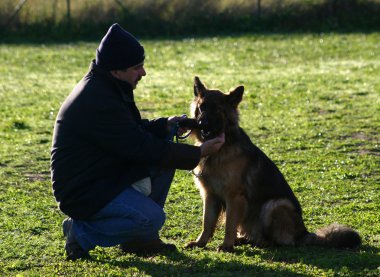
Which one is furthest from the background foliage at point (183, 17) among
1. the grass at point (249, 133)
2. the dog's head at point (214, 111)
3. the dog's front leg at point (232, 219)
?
the dog's front leg at point (232, 219)

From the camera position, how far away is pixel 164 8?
22938 mm

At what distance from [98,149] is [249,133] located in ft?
18.4

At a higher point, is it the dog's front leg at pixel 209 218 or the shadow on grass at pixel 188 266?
the dog's front leg at pixel 209 218

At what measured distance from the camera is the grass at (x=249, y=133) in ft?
21.5

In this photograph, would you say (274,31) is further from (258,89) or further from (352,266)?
(352,266)

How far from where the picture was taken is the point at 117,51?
256 inches

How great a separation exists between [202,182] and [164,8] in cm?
1632

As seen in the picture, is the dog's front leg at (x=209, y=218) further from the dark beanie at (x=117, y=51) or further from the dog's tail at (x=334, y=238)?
the dark beanie at (x=117, y=51)

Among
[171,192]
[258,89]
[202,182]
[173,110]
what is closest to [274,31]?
[258,89]

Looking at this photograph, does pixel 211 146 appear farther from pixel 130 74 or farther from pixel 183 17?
pixel 183 17

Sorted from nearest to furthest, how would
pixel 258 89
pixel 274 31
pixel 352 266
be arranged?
pixel 352 266
pixel 258 89
pixel 274 31

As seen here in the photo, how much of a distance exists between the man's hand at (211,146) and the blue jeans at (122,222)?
1.95 ft

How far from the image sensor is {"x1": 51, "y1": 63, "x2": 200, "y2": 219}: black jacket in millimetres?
6391

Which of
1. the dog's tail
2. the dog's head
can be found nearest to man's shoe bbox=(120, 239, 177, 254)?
the dog's head
